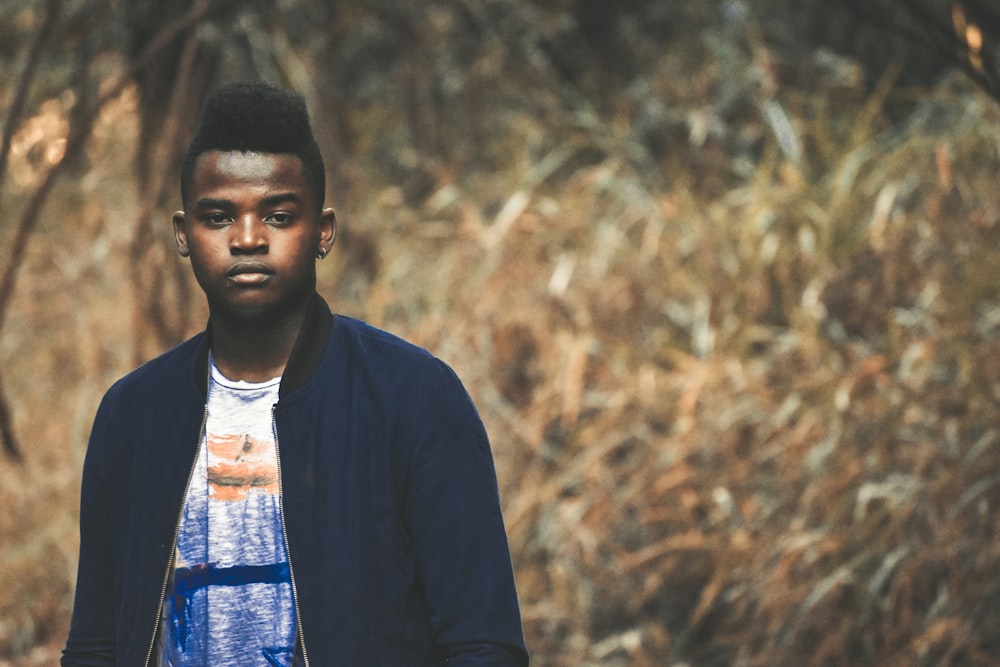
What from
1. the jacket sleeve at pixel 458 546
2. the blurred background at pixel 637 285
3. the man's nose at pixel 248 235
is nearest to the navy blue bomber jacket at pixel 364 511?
the jacket sleeve at pixel 458 546

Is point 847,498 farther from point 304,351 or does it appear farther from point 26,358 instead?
point 26,358

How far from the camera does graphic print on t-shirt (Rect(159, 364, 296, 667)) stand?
1541 mm

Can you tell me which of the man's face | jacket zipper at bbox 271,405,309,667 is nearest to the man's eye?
the man's face

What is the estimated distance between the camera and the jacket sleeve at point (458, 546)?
1561 millimetres

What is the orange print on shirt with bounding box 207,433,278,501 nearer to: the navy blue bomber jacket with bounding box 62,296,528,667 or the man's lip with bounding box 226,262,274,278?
the navy blue bomber jacket with bounding box 62,296,528,667

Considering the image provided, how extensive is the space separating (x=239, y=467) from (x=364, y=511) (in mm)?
182

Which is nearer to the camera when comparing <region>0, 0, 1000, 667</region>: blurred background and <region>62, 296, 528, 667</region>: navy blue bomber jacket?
<region>62, 296, 528, 667</region>: navy blue bomber jacket

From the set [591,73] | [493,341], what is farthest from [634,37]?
[493,341]

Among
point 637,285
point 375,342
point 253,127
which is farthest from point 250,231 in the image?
point 637,285

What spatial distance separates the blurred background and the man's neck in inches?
60.6

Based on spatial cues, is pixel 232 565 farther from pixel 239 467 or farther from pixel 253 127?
pixel 253 127

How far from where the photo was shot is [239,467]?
1.60 m

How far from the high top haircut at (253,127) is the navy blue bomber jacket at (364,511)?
218 mm

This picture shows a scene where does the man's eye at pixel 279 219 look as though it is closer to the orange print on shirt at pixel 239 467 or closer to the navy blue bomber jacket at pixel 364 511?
the navy blue bomber jacket at pixel 364 511
